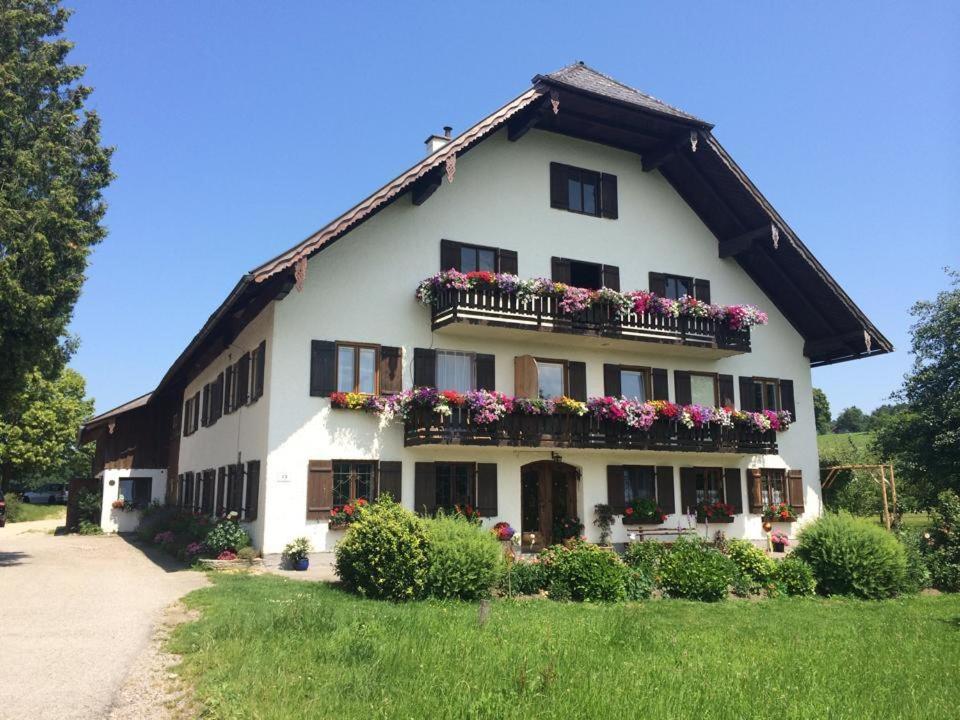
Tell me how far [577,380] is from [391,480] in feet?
19.4

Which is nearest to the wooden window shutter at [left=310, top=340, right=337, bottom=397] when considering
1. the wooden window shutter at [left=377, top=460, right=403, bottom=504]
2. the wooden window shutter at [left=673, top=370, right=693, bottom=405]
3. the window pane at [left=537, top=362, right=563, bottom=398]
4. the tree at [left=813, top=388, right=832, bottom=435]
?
the wooden window shutter at [left=377, top=460, right=403, bottom=504]

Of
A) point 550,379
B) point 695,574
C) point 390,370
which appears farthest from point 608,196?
point 695,574

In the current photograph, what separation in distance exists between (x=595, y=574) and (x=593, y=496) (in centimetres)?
716

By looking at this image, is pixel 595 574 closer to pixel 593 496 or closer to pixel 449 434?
pixel 449 434

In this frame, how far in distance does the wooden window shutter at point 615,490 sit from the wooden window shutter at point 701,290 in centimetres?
593

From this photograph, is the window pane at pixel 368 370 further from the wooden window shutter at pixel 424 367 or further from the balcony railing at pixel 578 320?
the balcony railing at pixel 578 320

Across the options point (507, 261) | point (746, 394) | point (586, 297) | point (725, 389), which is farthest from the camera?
point (746, 394)

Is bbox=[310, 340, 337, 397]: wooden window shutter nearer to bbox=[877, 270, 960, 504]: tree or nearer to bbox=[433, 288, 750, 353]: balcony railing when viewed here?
bbox=[433, 288, 750, 353]: balcony railing

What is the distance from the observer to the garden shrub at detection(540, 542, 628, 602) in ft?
50.3

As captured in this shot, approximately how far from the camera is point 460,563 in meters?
14.5

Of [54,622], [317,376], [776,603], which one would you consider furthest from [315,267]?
[776,603]

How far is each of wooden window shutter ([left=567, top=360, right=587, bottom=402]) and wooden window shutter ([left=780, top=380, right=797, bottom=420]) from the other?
718 centimetres

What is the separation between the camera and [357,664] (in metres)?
8.77

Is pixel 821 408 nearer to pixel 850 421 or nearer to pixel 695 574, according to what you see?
pixel 850 421
